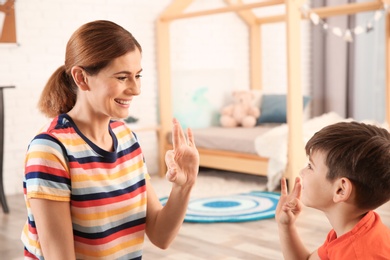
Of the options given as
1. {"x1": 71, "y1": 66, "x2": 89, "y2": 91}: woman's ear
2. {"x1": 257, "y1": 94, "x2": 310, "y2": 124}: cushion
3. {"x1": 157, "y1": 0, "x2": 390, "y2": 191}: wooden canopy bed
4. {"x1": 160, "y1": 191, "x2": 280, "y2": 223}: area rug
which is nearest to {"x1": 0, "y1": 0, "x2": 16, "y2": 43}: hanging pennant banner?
{"x1": 157, "y1": 0, "x2": 390, "y2": 191}: wooden canopy bed

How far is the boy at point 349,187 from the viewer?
1.19m

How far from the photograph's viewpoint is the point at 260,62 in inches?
214

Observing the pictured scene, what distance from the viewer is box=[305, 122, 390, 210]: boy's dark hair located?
3.89 feet

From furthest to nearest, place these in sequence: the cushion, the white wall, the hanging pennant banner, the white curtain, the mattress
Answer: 1. the white curtain
2. the cushion
3. the mattress
4. the white wall
5. the hanging pennant banner

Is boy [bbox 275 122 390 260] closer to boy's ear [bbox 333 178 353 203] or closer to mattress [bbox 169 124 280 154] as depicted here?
boy's ear [bbox 333 178 353 203]

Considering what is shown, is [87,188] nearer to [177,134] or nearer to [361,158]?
[177,134]

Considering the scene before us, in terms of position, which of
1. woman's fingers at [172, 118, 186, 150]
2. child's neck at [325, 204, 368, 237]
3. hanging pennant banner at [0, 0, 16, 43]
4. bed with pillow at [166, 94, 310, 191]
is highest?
hanging pennant banner at [0, 0, 16, 43]

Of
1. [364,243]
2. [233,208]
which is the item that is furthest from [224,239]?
[364,243]

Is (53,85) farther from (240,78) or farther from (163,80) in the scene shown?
(240,78)

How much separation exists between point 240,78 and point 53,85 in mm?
4086

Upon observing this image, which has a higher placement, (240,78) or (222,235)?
(240,78)

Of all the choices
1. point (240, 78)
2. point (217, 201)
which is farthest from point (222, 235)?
point (240, 78)

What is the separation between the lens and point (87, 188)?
4.10ft

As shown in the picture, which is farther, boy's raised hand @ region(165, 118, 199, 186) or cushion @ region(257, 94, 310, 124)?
cushion @ region(257, 94, 310, 124)
